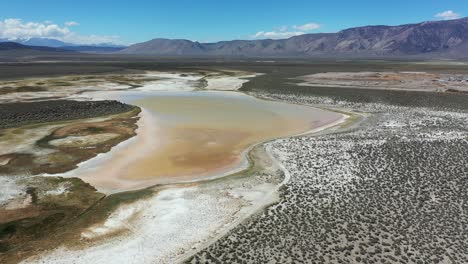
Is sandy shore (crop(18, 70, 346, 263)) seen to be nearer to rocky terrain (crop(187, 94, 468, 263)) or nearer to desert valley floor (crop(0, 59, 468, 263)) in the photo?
desert valley floor (crop(0, 59, 468, 263))

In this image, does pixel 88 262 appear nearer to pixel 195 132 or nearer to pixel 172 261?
pixel 172 261

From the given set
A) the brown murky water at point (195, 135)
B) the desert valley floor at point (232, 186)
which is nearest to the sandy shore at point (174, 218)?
the desert valley floor at point (232, 186)

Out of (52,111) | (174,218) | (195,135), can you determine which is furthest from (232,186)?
(52,111)

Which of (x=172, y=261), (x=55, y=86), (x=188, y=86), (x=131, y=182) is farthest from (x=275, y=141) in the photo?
(x=55, y=86)

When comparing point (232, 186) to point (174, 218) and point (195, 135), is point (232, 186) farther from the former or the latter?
point (195, 135)

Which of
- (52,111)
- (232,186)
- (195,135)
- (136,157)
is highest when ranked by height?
(52,111)

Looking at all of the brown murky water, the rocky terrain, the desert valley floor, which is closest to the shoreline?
the brown murky water
